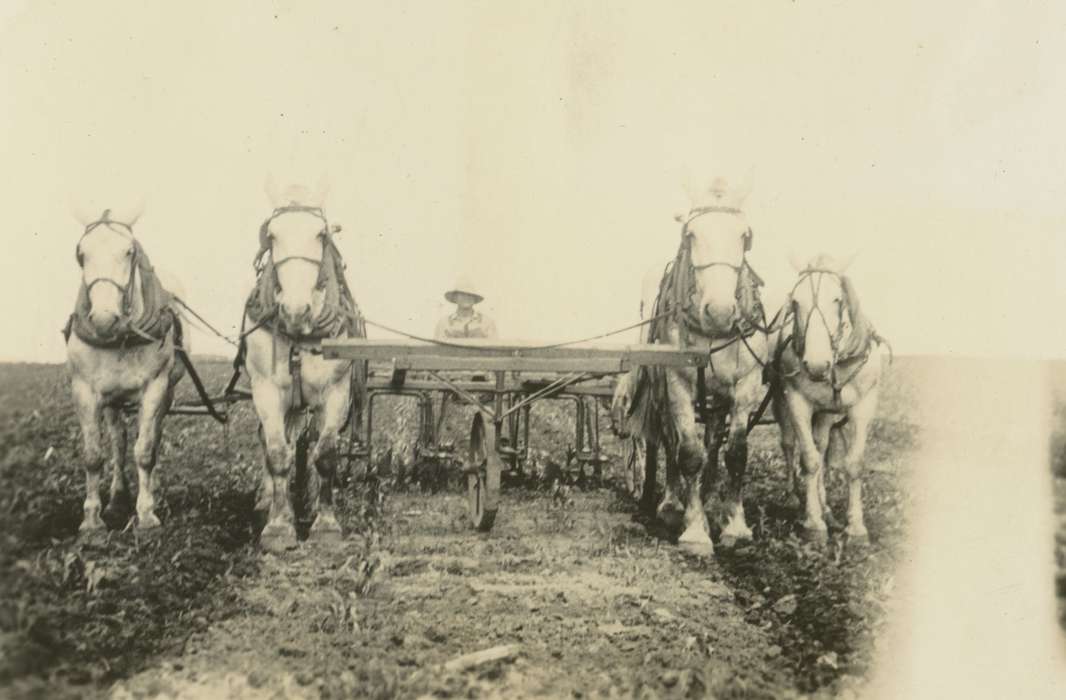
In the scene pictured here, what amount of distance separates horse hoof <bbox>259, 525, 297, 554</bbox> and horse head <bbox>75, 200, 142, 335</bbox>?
1.17m

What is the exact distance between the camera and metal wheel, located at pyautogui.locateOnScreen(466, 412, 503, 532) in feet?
15.9

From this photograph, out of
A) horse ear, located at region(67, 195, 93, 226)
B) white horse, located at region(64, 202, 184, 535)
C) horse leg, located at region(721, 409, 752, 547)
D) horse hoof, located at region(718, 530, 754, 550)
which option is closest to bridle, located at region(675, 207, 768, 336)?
horse leg, located at region(721, 409, 752, 547)

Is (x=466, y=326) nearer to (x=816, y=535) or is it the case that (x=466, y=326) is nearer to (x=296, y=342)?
(x=296, y=342)

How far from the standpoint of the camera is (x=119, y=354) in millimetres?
4742

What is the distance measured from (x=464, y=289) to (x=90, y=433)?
6.35ft

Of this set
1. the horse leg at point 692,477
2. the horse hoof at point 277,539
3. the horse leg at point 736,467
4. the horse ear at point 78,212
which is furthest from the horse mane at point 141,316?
the horse leg at point 736,467

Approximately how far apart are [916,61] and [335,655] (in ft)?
11.7

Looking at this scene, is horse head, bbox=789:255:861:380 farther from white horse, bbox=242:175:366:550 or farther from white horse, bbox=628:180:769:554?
white horse, bbox=242:175:366:550

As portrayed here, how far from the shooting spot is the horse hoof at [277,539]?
4.70 m

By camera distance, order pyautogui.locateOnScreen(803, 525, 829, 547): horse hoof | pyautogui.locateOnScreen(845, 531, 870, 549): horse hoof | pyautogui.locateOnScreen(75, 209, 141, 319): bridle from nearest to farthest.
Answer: pyautogui.locateOnScreen(75, 209, 141, 319): bridle < pyautogui.locateOnScreen(845, 531, 870, 549): horse hoof < pyautogui.locateOnScreen(803, 525, 829, 547): horse hoof

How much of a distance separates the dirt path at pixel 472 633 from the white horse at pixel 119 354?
864 millimetres

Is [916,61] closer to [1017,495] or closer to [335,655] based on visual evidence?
[1017,495]

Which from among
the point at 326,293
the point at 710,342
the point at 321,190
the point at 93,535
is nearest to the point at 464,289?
the point at 326,293

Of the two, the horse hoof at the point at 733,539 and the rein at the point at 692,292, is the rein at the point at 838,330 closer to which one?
the rein at the point at 692,292
